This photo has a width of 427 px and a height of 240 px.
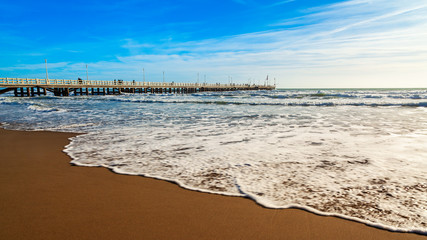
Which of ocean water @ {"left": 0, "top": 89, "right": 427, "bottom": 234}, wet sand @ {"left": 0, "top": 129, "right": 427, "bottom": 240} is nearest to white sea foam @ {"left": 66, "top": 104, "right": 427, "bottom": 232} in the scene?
ocean water @ {"left": 0, "top": 89, "right": 427, "bottom": 234}

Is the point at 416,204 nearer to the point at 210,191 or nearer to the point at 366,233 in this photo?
the point at 366,233

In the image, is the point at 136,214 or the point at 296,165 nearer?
the point at 136,214

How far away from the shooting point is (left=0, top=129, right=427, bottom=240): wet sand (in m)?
2.19

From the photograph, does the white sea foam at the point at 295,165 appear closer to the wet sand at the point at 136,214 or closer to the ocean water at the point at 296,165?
the ocean water at the point at 296,165

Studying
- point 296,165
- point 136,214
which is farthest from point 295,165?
Result: point 136,214

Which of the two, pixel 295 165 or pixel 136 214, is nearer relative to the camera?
pixel 136 214

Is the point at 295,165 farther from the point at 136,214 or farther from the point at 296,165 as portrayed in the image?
the point at 136,214

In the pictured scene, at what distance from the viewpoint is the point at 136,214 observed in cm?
252

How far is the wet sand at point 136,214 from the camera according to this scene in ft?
7.18

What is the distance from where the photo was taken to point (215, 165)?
4141 millimetres

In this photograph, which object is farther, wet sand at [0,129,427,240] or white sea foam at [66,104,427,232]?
white sea foam at [66,104,427,232]

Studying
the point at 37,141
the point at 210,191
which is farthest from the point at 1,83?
the point at 210,191

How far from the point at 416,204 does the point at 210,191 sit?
2.23 m

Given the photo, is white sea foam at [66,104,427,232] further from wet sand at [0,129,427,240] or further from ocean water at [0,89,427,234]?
wet sand at [0,129,427,240]
